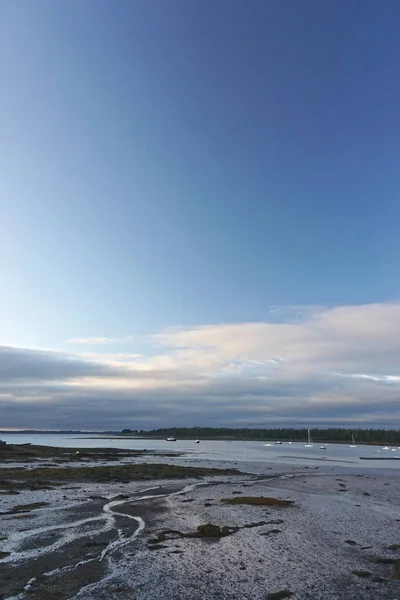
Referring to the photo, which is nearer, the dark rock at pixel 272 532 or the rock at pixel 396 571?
the rock at pixel 396 571

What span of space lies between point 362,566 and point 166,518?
1110cm

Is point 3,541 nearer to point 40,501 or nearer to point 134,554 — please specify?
point 134,554

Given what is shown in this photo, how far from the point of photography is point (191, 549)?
1589 cm

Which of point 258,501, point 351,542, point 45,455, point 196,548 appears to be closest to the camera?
point 196,548

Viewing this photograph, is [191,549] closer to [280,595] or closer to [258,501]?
[280,595]

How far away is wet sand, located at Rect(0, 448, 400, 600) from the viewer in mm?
11828

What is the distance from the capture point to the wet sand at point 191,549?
11.8 metres

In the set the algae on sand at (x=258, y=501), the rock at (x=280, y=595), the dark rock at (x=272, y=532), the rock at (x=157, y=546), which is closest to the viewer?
the rock at (x=280, y=595)

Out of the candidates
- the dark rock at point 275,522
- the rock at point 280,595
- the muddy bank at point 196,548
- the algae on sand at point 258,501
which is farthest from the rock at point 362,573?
the algae on sand at point 258,501

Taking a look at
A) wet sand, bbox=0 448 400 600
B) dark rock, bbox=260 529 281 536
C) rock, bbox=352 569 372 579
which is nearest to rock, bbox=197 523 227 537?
wet sand, bbox=0 448 400 600

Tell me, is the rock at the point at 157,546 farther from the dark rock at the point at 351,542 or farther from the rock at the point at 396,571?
the rock at the point at 396,571

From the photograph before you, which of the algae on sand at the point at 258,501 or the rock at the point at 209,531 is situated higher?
the rock at the point at 209,531

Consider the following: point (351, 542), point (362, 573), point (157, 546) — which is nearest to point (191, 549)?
point (157, 546)

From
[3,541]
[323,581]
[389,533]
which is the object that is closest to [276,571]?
[323,581]
